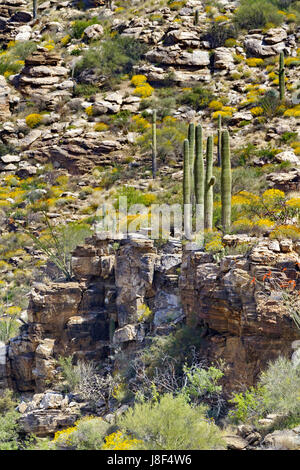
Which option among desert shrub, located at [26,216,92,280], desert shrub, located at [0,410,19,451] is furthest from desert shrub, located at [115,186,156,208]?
desert shrub, located at [0,410,19,451]

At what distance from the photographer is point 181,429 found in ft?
32.3

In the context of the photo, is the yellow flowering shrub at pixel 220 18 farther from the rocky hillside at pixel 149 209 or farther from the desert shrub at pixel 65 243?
the desert shrub at pixel 65 243

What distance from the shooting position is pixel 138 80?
40.1 m

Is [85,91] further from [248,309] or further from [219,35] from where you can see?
[248,309]

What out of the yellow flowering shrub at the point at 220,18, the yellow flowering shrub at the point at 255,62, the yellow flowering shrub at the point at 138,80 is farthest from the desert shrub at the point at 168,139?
the yellow flowering shrub at the point at 220,18

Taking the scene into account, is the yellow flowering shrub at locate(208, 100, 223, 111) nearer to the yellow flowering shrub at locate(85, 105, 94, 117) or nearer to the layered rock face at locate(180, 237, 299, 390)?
the yellow flowering shrub at locate(85, 105, 94, 117)

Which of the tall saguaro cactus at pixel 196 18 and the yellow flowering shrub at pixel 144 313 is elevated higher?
the tall saguaro cactus at pixel 196 18

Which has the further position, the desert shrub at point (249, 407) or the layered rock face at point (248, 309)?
the layered rock face at point (248, 309)

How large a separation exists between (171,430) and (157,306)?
7353 mm

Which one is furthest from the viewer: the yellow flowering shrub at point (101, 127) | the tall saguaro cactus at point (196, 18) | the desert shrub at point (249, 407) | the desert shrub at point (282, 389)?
the tall saguaro cactus at point (196, 18)

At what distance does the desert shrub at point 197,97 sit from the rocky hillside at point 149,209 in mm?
95

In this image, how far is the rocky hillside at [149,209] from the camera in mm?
12898

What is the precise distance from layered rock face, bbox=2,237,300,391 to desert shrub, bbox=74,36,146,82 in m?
24.4

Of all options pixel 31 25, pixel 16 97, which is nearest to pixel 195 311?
pixel 16 97
